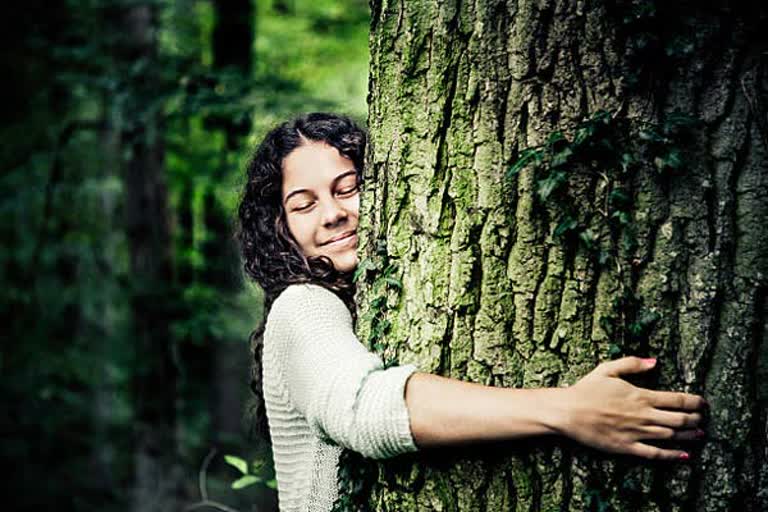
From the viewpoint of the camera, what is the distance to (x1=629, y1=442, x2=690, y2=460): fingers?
1.75 m

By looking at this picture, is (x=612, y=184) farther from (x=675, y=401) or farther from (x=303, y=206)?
(x=303, y=206)

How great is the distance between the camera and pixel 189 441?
25.7ft

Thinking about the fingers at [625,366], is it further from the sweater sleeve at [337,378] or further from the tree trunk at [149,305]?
the tree trunk at [149,305]

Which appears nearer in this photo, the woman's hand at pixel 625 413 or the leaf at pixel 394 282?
the woman's hand at pixel 625 413

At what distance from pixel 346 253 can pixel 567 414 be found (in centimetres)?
102

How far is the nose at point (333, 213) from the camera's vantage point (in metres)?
2.54

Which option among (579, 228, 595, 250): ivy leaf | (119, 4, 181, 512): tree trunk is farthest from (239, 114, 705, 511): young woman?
(119, 4, 181, 512): tree trunk

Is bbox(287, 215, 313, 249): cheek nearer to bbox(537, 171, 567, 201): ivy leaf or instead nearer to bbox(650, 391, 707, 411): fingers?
bbox(537, 171, 567, 201): ivy leaf

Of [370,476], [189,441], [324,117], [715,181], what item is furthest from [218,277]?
[715,181]

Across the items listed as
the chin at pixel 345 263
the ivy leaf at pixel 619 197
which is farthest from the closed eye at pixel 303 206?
the ivy leaf at pixel 619 197

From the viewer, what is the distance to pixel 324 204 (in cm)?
256

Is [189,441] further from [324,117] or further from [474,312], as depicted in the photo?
[474,312]

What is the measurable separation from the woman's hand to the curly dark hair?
3.19 feet

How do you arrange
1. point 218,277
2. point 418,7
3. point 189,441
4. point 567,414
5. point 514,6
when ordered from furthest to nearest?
point 218,277 < point 189,441 < point 418,7 < point 514,6 < point 567,414
